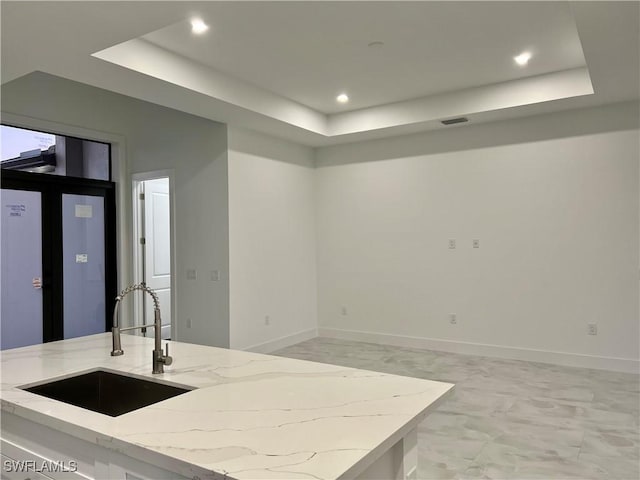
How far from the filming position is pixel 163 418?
1360mm

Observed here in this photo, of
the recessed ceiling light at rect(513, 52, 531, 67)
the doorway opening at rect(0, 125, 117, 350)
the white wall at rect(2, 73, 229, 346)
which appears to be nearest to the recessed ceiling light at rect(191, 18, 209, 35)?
the white wall at rect(2, 73, 229, 346)

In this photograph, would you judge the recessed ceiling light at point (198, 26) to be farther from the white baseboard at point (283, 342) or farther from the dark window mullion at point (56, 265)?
the white baseboard at point (283, 342)

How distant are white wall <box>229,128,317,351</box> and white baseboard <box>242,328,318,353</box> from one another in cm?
1

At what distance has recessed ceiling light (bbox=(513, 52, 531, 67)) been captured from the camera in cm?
406

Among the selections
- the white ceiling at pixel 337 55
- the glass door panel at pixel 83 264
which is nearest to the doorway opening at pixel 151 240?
the glass door panel at pixel 83 264

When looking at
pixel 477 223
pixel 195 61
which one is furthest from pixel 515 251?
pixel 195 61

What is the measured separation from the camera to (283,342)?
5.94 meters

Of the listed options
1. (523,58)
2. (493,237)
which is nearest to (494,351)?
(493,237)

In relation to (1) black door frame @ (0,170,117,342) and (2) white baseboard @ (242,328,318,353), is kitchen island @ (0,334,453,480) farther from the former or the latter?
(1) black door frame @ (0,170,117,342)

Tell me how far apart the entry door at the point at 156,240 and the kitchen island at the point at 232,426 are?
4369 mm

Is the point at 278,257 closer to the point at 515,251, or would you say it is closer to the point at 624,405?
the point at 515,251

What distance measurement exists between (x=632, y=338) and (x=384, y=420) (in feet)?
14.6

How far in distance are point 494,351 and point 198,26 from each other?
4533 mm

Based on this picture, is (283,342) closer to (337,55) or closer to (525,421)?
(525,421)
